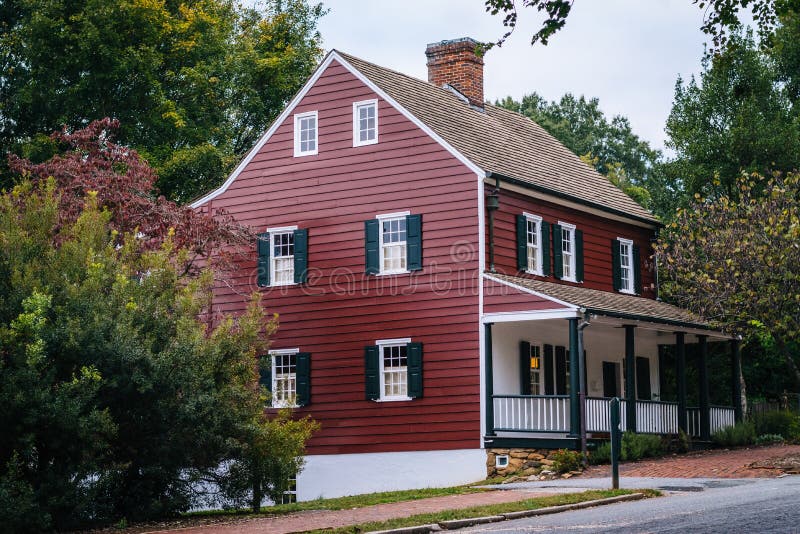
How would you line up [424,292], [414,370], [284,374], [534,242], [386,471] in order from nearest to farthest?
[414,370]
[386,471]
[424,292]
[534,242]
[284,374]

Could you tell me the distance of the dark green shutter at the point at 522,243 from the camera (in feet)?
91.3

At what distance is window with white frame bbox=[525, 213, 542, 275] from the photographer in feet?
93.7

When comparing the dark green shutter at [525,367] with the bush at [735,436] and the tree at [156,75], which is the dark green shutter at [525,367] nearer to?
the bush at [735,436]

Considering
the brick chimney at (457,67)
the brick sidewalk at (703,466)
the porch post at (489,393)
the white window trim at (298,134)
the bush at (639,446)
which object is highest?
the brick chimney at (457,67)

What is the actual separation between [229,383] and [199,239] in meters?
8.94

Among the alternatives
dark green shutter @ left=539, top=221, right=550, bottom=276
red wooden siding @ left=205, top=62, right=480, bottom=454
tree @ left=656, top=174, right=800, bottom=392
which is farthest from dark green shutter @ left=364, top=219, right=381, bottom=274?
tree @ left=656, top=174, right=800, bottom=392

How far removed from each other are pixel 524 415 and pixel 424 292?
3.75m

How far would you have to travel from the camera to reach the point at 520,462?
2522cm

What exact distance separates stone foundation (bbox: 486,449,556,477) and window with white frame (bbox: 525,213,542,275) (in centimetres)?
503

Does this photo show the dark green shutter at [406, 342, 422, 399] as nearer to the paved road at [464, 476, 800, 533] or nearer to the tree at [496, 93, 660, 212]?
the paved road at [464, 476, 800, 533]

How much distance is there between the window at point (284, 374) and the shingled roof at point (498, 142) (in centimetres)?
665

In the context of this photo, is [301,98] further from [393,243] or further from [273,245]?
[393,243]

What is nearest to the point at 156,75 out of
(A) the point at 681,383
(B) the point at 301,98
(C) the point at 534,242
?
(B) the point at 301,98

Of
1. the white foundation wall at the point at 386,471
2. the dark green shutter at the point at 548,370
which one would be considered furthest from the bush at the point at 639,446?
the white foundation wall at the point at 386,471
